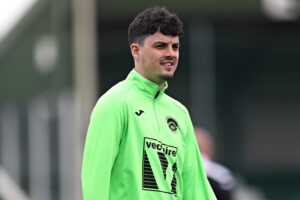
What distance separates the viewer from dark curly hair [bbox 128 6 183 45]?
639 cm

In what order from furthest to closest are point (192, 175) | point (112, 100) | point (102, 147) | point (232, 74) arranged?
point (232, 74), point (192, 175), point (112, 100), point (102, 147)

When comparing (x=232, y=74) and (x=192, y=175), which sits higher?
(x=232, y=74)

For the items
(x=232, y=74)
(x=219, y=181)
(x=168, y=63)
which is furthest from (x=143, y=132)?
(x=232, y=74)

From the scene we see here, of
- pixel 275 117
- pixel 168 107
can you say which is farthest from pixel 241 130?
pixel 168 107

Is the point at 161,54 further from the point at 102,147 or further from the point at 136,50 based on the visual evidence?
the point at 102,147

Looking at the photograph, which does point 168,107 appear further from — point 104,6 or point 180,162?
point 104,6

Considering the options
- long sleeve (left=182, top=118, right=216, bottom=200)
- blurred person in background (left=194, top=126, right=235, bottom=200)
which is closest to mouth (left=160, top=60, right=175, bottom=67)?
long sleeve (left=182, top=118, right=216, bottom=200)

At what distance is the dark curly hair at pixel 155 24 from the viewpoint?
6395 mm

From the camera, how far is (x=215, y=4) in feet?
126

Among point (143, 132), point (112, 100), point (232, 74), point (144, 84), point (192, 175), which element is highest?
point (232, 74)

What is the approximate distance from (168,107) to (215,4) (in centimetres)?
3190

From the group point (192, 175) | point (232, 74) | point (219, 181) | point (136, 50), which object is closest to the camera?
point (136, 50)

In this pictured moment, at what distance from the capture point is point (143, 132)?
Result: 6367 mm

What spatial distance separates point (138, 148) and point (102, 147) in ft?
0.75
